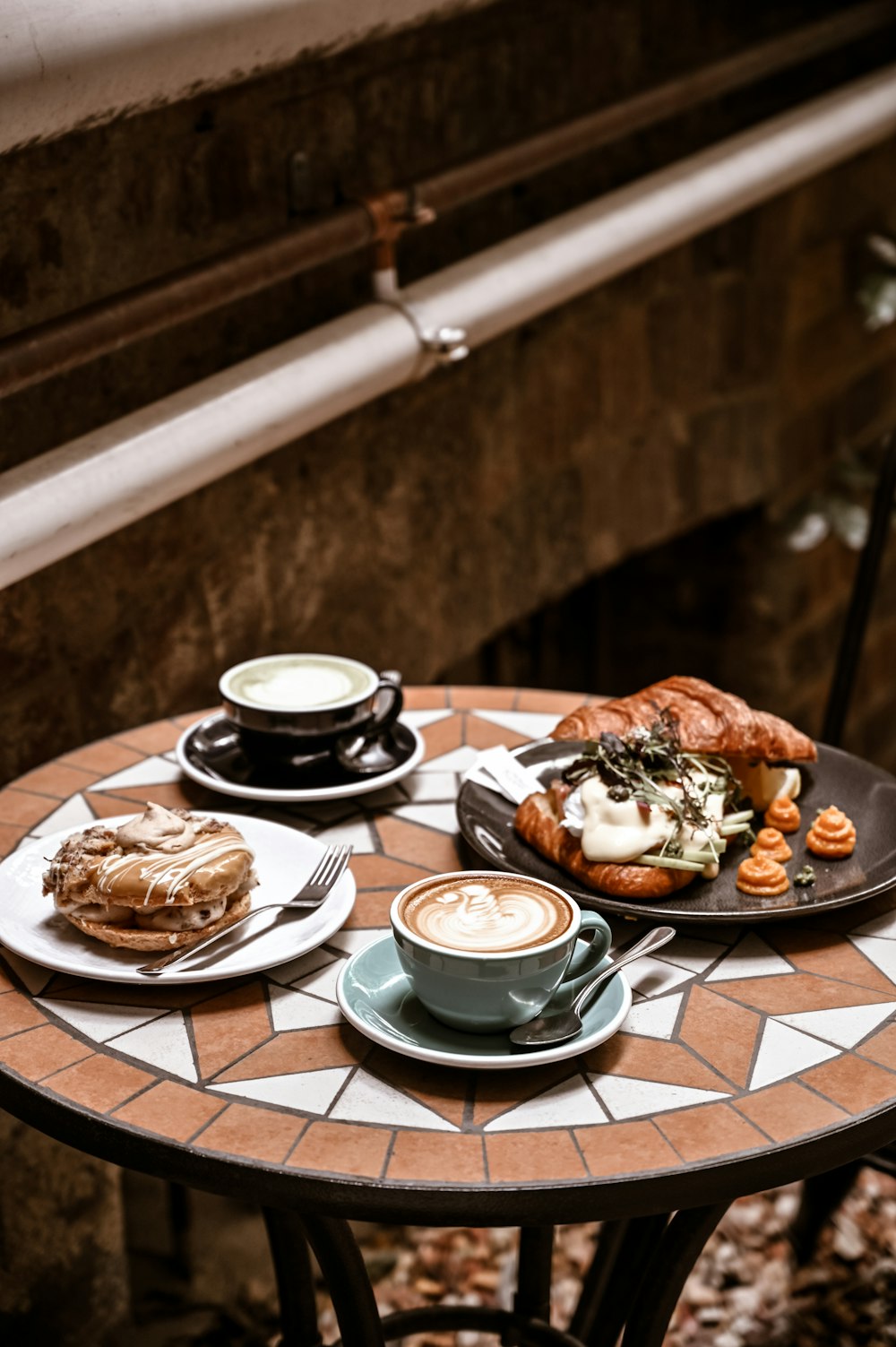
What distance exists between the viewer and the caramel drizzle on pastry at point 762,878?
4.13 ft

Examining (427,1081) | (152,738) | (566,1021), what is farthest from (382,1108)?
(152,738)

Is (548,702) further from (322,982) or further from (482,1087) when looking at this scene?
(482,1087)

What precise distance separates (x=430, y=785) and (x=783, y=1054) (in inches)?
20.8

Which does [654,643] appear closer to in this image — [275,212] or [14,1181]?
[275,212]

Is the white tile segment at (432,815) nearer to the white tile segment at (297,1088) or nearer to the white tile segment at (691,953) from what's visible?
the white tile segment at (691,953)

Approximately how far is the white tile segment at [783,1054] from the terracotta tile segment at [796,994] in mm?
25

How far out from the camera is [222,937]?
1200mm

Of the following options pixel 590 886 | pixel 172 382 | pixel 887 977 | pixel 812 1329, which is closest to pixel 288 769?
pixel 590 886

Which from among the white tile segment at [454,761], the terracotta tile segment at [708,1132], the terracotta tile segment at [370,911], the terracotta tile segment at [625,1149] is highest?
the terracotta tile segment at [625,1149]

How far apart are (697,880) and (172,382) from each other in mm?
1069

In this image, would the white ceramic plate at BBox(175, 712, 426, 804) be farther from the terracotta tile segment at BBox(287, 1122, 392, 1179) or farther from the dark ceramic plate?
the terracotta tile segment at BBox(287, 1122, 392, 1179)

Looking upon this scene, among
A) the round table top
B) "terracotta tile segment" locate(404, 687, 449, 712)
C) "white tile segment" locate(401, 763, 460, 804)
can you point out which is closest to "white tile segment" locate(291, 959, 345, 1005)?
the round table top

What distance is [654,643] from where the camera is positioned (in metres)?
3.77

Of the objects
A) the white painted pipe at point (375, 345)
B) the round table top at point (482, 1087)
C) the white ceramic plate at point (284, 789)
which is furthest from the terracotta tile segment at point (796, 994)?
the white painted pipe at point (375, 345)
